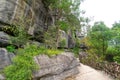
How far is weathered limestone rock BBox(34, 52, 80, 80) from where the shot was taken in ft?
36.2

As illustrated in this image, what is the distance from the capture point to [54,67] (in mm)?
12164

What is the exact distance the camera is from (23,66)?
10023 mm

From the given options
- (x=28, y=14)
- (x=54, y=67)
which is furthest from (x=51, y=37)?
(x=54, y=67)

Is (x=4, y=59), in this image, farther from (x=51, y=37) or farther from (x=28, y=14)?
(x=51, y=37)

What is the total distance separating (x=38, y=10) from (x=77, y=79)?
771cm

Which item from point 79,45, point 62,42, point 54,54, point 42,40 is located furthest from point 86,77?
point 79,45

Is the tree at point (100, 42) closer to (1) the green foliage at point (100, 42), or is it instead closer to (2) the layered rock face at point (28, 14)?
(1) the green foliage at point (100, 42)

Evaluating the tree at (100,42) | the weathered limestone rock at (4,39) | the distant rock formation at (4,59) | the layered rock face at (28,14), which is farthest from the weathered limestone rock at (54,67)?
the tree at (100,42)

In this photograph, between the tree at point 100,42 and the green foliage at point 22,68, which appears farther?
the tree at point 100,42

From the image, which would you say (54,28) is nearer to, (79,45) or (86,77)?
(86,77)

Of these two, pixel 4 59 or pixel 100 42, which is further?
pixel 100 42

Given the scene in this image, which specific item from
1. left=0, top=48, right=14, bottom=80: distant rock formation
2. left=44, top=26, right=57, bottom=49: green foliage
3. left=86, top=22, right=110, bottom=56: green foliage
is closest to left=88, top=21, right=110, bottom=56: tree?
left=86, top=22, right=110, bottom=56: green foliage

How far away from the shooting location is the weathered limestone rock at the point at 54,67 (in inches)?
434

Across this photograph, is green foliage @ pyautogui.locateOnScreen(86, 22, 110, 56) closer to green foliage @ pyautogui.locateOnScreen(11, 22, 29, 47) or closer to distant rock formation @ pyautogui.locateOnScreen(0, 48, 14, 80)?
green foliage @ pyautogui.locateOnScreen(11, 22, 29, 47)
